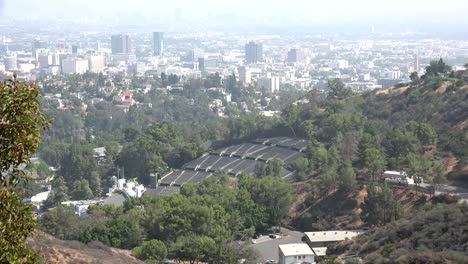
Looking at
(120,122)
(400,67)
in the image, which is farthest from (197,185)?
(400,67)

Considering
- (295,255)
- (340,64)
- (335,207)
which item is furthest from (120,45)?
(295,255)

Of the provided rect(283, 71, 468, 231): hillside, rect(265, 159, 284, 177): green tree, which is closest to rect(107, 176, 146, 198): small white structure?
rect(265, 159, 284, 177): green tree

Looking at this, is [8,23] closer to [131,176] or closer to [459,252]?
[131,176]

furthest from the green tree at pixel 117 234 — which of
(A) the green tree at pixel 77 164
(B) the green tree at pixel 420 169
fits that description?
(A) the green tree at pixel 77 164

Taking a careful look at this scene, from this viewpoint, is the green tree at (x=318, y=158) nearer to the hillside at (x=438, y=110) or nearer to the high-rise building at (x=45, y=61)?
the hillside at (x=438, y=110)

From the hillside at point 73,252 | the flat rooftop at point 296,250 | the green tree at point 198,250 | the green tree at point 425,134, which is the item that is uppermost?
the green tree at point 425,134

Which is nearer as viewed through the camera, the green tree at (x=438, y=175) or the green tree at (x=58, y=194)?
the green tree at (x=438, y=175)

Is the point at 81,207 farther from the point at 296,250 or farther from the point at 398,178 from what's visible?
the point at 398,178
